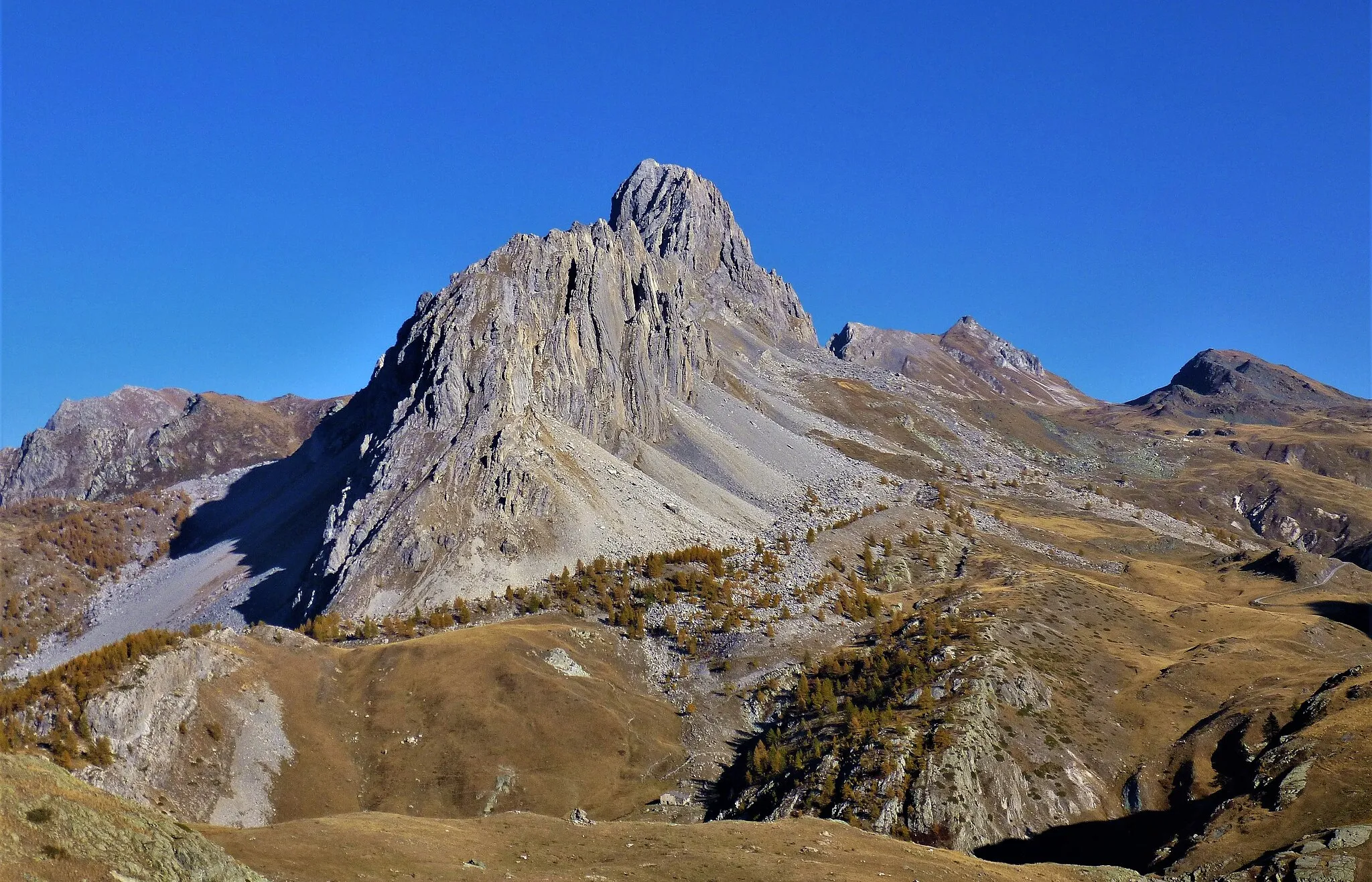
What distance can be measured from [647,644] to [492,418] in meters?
36.3

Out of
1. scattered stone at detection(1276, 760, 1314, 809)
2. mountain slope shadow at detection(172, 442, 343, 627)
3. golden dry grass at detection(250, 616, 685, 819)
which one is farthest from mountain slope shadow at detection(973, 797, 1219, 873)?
mountain slope shadow at detection(172, 442, 343, 627)

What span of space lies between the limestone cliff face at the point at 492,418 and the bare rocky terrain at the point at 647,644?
0.47 metres

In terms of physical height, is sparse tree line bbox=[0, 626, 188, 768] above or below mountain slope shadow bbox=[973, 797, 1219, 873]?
above

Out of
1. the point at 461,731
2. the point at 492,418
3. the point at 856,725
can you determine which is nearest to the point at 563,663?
the point at 461,731

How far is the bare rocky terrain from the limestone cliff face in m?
0.47

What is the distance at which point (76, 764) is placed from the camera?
152 ft

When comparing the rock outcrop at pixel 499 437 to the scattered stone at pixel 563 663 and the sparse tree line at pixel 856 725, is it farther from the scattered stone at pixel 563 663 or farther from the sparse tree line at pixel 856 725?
the sparse tree line at pixel 856 725

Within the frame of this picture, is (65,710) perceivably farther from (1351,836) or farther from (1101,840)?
(1351,836)

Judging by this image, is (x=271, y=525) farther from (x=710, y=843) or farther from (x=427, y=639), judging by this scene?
(x=710, y=843)

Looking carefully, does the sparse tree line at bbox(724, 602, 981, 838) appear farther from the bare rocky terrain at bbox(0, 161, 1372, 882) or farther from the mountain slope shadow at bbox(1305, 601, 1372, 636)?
the mountain slope shadow at bbox(1305, 601, 1372, 636)

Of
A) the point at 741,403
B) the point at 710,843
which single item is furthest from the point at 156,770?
the point at 741,403

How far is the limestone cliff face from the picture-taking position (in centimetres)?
8994

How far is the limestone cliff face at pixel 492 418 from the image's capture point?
295 ft

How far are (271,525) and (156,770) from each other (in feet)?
227
